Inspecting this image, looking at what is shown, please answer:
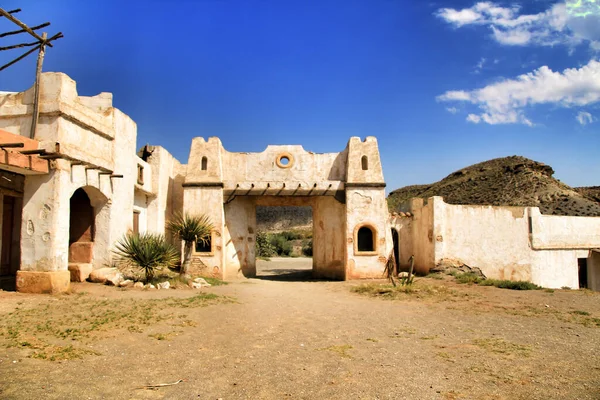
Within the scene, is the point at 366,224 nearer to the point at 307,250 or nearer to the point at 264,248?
the point at 264,248

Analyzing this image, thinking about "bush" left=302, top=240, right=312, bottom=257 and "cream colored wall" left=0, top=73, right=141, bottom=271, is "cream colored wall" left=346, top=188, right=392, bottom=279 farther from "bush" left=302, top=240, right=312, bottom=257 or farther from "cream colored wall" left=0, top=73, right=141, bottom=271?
"bush" left=302, top=240, right=312, bottom=257

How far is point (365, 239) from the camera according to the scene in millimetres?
17172

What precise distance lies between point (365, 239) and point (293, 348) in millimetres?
11178

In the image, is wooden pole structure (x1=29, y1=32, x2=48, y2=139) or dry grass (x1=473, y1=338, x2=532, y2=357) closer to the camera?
dry grass (x1=473, y1=338, x2=532, y2=357)

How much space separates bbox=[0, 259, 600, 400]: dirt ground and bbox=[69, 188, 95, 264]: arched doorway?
95.8 inches

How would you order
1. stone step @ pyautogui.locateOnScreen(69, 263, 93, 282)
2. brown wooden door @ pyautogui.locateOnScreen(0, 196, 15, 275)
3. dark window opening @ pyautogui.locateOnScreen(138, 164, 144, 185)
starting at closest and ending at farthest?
stone step @ pyautogui.locateOnScreen(69, 263, 93, 282) < brown wooden door @ pyautogui.locateOnScreen(0, 196, 15, 275) < dark window opening @ pyautogui.locateOnScreen(138, 164, 144, 185)

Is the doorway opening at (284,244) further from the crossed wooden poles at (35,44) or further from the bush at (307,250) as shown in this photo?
the crossed wooden poles at (35,44)

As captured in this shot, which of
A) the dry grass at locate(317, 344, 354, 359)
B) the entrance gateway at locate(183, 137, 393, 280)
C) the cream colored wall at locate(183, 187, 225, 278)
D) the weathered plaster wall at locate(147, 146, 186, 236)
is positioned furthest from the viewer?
the weathered plaster wall at locate(147, 146, 186, 236)

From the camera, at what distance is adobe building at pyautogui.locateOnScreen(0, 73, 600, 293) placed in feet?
42.8

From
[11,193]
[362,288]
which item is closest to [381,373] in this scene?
[362,288]

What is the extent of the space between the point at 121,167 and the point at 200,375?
1028 cm

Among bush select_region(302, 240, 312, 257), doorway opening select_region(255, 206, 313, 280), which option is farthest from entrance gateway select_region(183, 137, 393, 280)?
bush select_region(302, 240, 312, 257)

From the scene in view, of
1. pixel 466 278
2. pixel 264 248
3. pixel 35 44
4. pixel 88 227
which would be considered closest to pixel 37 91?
pixel 35 44

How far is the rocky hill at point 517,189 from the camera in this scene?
95.3 feet
